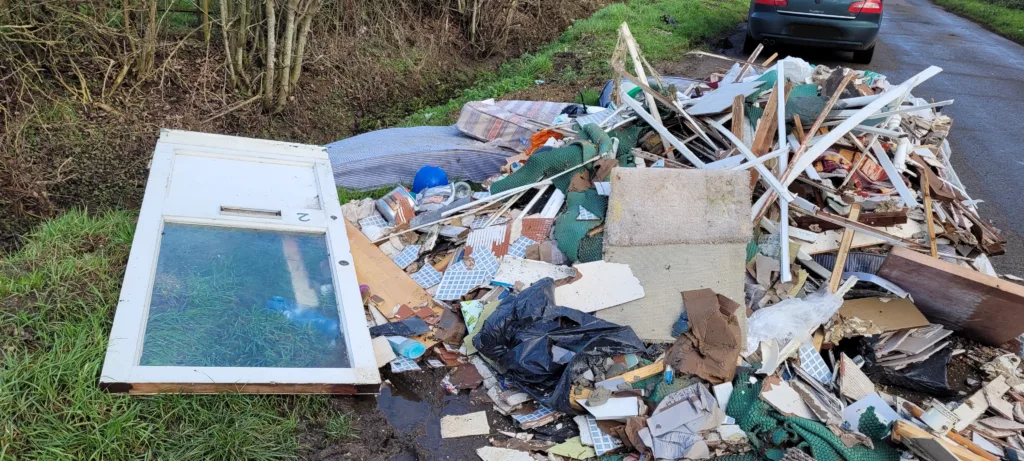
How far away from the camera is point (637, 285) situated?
13.1 ft

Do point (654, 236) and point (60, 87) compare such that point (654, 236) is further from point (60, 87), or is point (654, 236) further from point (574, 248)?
point (60, 87)

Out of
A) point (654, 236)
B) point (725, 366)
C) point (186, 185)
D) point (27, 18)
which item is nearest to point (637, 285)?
point (654, 236)

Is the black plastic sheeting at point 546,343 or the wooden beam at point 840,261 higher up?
the wooden beam at point 840,261

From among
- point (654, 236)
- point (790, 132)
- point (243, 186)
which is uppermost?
point (790, 132)

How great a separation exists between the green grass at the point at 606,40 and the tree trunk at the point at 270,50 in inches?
60.1

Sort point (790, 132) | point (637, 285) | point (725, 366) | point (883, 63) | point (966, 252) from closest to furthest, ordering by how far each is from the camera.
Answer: point (725, 366) → point (637, 285) → point (966, 252) → point (790, 132) → point (883, 63)

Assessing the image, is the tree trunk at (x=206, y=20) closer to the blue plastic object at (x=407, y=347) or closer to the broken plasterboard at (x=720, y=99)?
the blue plastic object at (x=407, y=347)

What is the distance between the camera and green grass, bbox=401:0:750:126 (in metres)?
8.52

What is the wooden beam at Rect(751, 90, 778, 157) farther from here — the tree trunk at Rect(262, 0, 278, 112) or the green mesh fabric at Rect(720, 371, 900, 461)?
the tree trunk at Rect(262, 0, 278, 112)

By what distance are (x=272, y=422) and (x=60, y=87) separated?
470 cm

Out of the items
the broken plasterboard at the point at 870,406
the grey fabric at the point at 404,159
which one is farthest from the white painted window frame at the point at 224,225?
the broken plasterboard at the point at 870,406

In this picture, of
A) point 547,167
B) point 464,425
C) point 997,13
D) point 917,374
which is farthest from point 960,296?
point 997,13

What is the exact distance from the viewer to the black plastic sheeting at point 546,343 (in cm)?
354

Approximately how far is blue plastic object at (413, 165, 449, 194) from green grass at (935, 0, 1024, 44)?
14376mm
